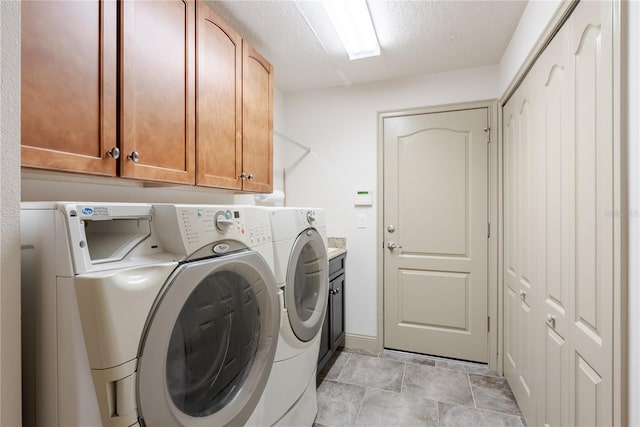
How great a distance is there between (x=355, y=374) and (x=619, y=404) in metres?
1.65

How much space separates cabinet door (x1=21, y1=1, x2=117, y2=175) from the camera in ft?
2.69

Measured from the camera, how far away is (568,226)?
1133 millimetres

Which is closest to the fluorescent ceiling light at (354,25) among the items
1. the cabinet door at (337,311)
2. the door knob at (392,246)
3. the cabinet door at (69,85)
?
the cabinet door at (69,85)

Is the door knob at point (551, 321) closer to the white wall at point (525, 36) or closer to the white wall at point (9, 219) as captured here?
the white wall at point (525, 36)

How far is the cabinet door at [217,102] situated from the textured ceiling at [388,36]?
10.1 inches

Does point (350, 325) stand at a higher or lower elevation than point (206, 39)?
lower

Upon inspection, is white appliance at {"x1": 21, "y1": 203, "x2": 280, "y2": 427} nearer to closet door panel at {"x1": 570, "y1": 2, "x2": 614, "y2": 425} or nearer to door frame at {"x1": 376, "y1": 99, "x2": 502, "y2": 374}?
closet door panel at {"x1": 570, "y1": 2, "x2": 614, "y2": 425}

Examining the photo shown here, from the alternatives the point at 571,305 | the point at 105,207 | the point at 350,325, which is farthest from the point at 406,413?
the point at 105,207

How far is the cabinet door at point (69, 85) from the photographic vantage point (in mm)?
820

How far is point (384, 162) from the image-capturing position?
8.50 feet

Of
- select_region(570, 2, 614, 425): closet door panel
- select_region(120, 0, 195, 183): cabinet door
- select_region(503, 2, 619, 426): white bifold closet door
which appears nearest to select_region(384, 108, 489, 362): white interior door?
select_region(503, 2, 619, 426): white bifold closet door

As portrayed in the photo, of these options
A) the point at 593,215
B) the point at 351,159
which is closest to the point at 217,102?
the point at 351,159

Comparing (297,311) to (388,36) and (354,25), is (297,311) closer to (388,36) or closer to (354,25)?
(354,25)

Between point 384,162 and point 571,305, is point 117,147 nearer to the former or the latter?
point 571,305
